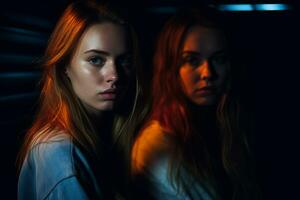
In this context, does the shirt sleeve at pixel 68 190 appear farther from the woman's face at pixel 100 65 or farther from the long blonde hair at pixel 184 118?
the long blonde hair at pixel 184 118

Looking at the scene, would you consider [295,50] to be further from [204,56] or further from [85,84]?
[85,84]

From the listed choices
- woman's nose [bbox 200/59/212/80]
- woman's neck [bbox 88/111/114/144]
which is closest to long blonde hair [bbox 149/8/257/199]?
woman's nose [bbox 200/59/212/80]

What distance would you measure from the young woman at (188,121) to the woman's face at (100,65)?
1.25 ft

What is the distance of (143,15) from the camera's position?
7.05ft

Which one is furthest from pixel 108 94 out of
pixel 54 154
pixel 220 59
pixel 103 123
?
pixel 220 59

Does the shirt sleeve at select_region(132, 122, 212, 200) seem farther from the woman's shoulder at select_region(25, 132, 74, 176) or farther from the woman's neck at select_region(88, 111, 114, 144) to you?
the woman's shoulder at select_region(25, 132, 74, 176)

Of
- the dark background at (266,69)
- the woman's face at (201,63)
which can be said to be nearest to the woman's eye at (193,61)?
the woman's face at (201,63)

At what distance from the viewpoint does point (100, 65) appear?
1352 millimetres

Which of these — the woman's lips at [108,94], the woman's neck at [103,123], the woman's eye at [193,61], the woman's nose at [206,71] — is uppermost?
the woman's eye at [193,61]

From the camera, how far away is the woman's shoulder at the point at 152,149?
1660 millimetres

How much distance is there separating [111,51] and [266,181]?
1.33m

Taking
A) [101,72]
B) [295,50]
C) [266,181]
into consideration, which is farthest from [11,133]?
[295,50]

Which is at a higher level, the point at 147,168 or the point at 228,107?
the point at 228,107

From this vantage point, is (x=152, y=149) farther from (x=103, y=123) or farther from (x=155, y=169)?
(x=103, y=123)
